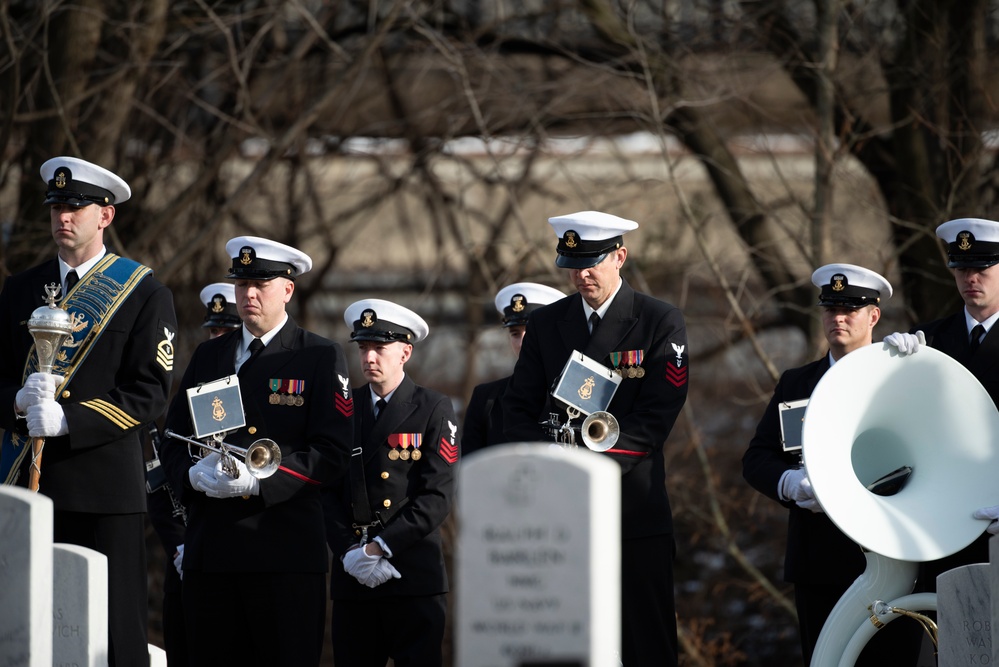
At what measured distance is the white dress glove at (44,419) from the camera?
5.89 meters

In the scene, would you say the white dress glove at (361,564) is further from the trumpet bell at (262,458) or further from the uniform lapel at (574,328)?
the uniform lapel at (574,328)

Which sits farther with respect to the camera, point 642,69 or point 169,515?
point 642,69

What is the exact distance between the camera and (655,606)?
6.12 m

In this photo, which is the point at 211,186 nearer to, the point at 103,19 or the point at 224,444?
the point at 103,19

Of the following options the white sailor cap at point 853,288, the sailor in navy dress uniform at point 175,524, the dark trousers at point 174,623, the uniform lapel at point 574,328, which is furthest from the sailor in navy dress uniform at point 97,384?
the white sailor cap at point 853,288

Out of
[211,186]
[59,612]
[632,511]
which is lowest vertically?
[59,612]

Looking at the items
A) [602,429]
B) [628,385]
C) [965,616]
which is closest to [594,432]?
[602,429]

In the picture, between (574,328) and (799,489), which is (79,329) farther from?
(799,489)

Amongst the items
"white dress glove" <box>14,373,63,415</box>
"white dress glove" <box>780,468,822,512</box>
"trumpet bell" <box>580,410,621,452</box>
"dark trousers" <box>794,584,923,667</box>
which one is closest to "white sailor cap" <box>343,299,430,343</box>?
"trumpet bell" <box>580,410,621,452</box>

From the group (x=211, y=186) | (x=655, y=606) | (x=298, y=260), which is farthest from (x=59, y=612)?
(x=211, y=186)

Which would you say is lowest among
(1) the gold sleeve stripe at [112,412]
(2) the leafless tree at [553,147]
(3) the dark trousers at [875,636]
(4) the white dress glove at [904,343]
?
(3) the dark trousers at [875,636]

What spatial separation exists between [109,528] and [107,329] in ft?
2.57

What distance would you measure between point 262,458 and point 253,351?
0.52 m

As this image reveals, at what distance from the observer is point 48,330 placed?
19.4 ft
